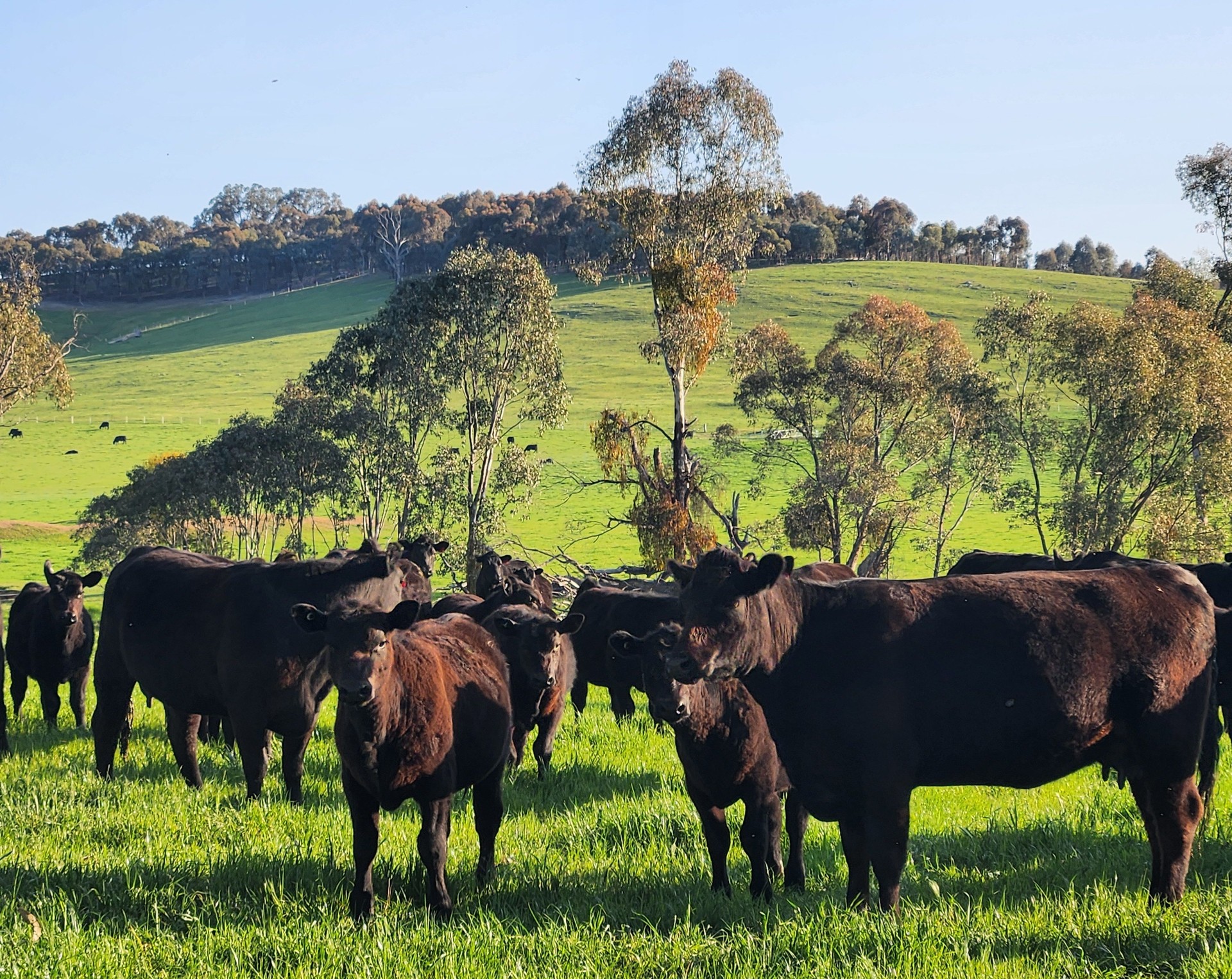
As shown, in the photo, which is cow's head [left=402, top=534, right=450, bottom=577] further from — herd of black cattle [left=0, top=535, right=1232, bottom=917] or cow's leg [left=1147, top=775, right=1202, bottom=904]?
cow's leg [left=1147, top=775, right=1202, bottom=904]

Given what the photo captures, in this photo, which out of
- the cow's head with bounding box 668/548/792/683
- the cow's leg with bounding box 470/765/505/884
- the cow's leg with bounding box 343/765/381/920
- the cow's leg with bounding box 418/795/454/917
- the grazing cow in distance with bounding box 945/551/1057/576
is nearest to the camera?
the cow's head with bounding box 668/548/792/683

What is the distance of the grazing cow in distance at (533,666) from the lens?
33.9 ft

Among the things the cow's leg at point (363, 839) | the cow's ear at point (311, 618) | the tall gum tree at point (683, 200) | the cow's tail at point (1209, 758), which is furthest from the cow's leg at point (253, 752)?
the tall gum tree at point (683, 200)

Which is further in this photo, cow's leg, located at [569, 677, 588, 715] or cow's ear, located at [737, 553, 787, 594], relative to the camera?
cow's leg, located at [569, 677, 588, 715]

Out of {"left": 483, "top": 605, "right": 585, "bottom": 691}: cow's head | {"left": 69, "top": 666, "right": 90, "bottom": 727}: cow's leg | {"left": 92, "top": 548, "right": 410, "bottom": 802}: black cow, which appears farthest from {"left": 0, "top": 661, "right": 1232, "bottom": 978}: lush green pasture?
{"left": 69, "top": 666, "right": 90, "bottom": 727}: cow's leg

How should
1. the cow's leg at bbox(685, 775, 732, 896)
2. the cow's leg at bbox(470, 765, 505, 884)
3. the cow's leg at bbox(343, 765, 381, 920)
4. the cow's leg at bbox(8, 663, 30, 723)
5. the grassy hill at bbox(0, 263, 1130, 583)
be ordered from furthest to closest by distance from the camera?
the grassy hill at bbox(0, 263, 1130, 583)
the cow's leg at bbox(8, 663, 30, 723)
the cow's leg at bbox(470, 765, 505, 884)
the cow's leg at bbox(685, 775, 732, 896)
the cow's leg at bbox(343, 765, 381, 920)

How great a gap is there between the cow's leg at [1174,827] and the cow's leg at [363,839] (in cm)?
467

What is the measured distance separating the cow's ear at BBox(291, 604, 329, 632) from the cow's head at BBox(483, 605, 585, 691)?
3.38 meters

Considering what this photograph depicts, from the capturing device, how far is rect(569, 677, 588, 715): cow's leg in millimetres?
15242

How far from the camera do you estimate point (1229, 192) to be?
131 feet

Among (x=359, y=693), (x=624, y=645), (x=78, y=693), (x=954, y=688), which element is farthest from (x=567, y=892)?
(x=78, y=693)

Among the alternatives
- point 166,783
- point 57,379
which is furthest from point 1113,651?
point 57,379

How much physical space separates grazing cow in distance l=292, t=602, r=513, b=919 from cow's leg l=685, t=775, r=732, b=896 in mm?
1457

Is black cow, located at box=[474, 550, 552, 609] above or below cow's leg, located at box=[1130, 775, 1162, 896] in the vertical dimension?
below
